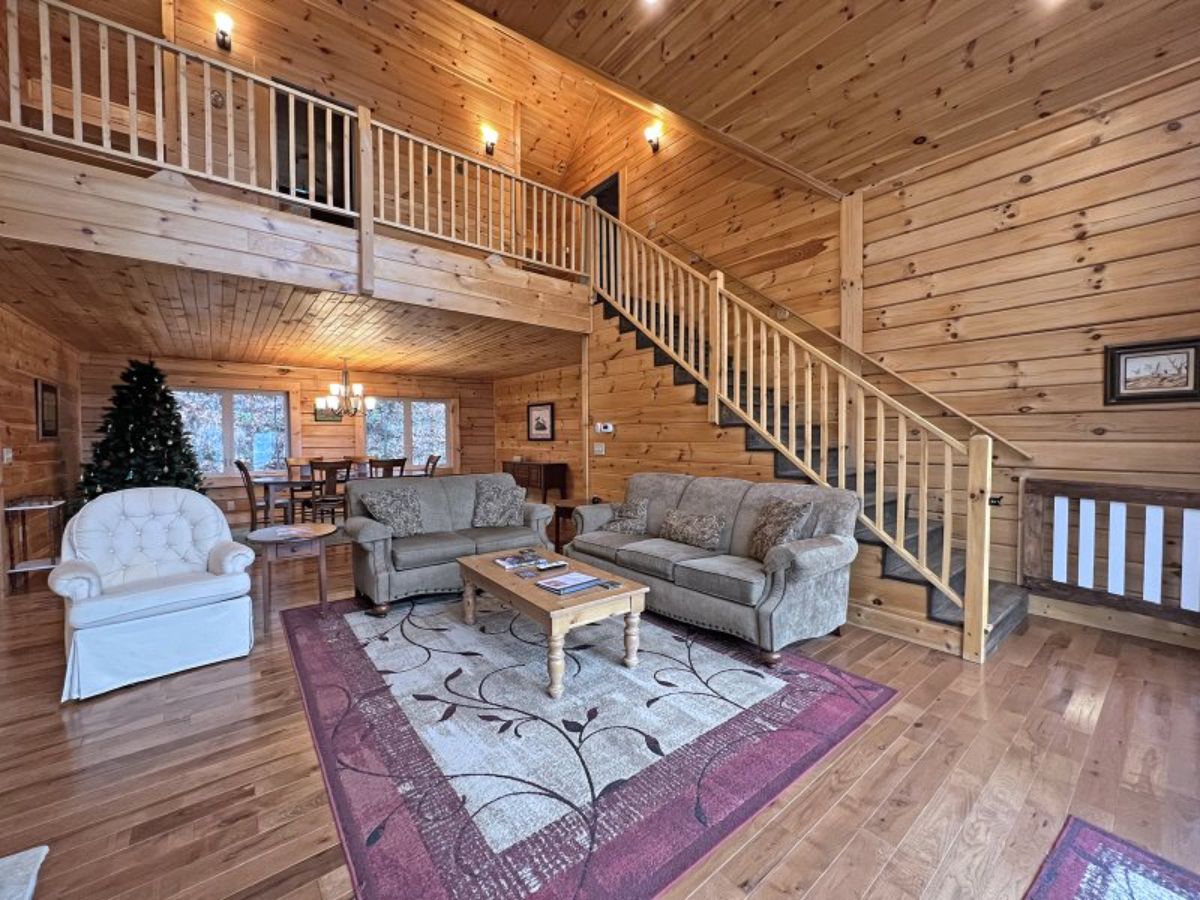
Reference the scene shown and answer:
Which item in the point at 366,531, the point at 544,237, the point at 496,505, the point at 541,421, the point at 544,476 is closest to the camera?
the point at 366,531

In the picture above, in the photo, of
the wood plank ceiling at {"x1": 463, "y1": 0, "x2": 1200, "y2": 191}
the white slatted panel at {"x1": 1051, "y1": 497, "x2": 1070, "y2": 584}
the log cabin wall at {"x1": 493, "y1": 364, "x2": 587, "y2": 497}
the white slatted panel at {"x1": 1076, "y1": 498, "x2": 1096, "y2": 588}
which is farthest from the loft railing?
the log cabin wall at {"x1": 493, "y1": 364, "x2": 587, "y2": 497}

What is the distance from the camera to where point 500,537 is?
4.19m

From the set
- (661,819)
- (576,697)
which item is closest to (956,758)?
(661,819)

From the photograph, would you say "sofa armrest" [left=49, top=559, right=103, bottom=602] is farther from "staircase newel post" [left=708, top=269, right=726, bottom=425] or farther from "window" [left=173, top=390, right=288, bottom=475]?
"window" [left=173, top=390, right=288, bottom=475]

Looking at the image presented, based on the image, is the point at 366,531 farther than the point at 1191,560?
Yes

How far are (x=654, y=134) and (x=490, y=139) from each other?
2112mm

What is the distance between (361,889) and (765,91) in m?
4.22

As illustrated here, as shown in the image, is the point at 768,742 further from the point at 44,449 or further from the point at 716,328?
the point at 44,449

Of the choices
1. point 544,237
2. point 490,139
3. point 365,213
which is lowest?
point 365,213

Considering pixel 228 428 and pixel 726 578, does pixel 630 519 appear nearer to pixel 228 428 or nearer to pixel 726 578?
pixel 726 578

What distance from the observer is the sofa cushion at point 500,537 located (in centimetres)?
409

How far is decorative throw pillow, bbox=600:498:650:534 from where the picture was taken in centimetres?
409

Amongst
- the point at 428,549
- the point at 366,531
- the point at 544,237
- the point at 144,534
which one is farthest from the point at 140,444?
the point at 544,237

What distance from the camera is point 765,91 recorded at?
10.6 feet
